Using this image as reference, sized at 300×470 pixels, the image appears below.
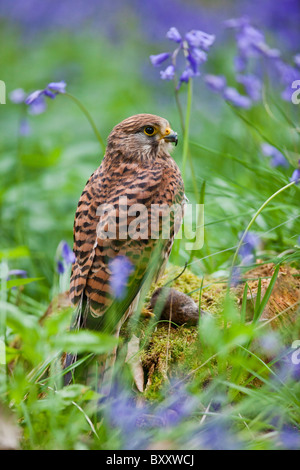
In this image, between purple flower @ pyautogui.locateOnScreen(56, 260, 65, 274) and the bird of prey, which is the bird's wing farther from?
purple flower @ pyautogui.locateOnScreen(56, 260, 65, 274)

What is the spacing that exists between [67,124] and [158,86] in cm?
151

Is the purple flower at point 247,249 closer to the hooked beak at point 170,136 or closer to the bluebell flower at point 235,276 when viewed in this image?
the bluebell flower at point 235,276

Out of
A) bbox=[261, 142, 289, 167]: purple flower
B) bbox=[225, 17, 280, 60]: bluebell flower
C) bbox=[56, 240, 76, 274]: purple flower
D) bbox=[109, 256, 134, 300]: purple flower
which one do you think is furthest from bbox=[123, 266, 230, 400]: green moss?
bbox=[225, 17, 280, 60]: bluebell flower

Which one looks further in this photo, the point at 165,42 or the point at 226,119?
the point at 165,42

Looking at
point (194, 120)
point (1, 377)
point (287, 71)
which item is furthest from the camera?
point (194, 120)

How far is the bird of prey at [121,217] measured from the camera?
2.81 metres

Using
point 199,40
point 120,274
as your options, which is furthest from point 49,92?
point 120,274

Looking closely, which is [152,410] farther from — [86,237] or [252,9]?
[252,9]

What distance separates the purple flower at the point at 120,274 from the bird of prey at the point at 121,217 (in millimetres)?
17

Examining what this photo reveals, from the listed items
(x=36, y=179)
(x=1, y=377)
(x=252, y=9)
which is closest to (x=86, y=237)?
(x=1, y=377)

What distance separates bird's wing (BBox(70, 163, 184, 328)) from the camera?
2.80m

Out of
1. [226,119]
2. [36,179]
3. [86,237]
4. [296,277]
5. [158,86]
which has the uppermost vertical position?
[158,86]

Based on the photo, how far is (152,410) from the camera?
2.44 metres

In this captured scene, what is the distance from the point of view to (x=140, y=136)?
3262 millimetres
